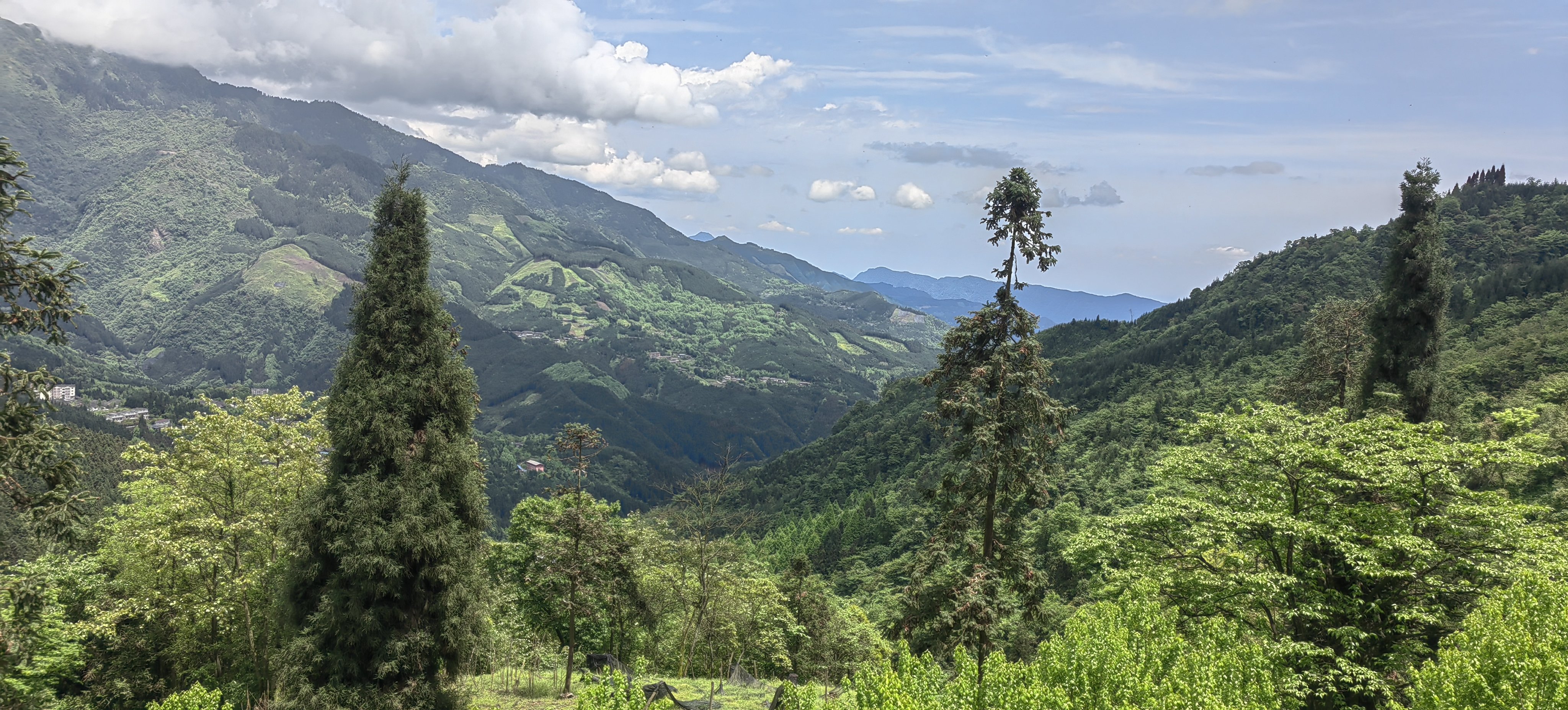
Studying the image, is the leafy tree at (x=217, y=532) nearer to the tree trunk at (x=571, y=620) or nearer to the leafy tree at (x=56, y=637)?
the leafy tree at (x=56, y=637)

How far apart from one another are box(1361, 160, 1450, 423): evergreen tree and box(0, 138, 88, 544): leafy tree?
4375 cm

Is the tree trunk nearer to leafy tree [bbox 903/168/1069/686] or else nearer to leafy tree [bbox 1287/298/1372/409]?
leafy tree [bbox 903/168/1069/686]

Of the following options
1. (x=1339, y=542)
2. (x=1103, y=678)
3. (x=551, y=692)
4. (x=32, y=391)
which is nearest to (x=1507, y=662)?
(x=1339, y=542)

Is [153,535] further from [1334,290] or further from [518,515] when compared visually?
[1334,290]

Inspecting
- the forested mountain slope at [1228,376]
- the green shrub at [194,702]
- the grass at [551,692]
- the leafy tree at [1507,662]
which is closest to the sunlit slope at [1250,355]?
the forested mountain slope at [1228,376]

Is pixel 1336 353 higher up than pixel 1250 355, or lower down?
lower down

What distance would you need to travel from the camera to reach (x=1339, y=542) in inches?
690

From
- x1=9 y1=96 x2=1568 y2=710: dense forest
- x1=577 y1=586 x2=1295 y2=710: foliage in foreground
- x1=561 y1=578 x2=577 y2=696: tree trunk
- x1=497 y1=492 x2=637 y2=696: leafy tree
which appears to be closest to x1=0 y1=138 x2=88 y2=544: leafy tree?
x1=9 y1=96 x2=1568 y2=710: dense forest

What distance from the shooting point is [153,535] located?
2167 cm

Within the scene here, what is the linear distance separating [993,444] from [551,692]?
69.1 ft

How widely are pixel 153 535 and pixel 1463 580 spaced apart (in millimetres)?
37227

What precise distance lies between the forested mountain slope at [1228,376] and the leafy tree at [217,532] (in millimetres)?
22455

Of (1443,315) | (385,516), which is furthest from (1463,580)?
(385,516)

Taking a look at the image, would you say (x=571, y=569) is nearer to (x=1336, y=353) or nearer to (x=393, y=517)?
(x=393, y=517)
